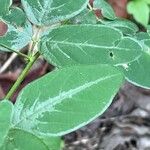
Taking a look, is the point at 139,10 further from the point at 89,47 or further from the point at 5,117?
the point at 5,117

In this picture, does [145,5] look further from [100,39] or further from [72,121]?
[72,121]

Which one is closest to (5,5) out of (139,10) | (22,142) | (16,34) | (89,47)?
(16,34)

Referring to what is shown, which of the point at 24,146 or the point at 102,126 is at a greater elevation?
the point at 24,146

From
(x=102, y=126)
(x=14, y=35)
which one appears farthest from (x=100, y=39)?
(x=102, y=126)

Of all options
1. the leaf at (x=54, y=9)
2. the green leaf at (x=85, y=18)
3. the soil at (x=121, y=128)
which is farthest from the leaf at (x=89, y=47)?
the soil at (x=121, y=128)

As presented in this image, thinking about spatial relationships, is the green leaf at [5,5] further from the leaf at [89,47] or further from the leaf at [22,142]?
the leaf at [22,142]

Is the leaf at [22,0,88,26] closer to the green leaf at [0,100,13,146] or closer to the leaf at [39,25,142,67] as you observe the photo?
the leaf at [39,25,142,67]

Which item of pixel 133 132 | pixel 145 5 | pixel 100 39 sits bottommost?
pixel 133 132
